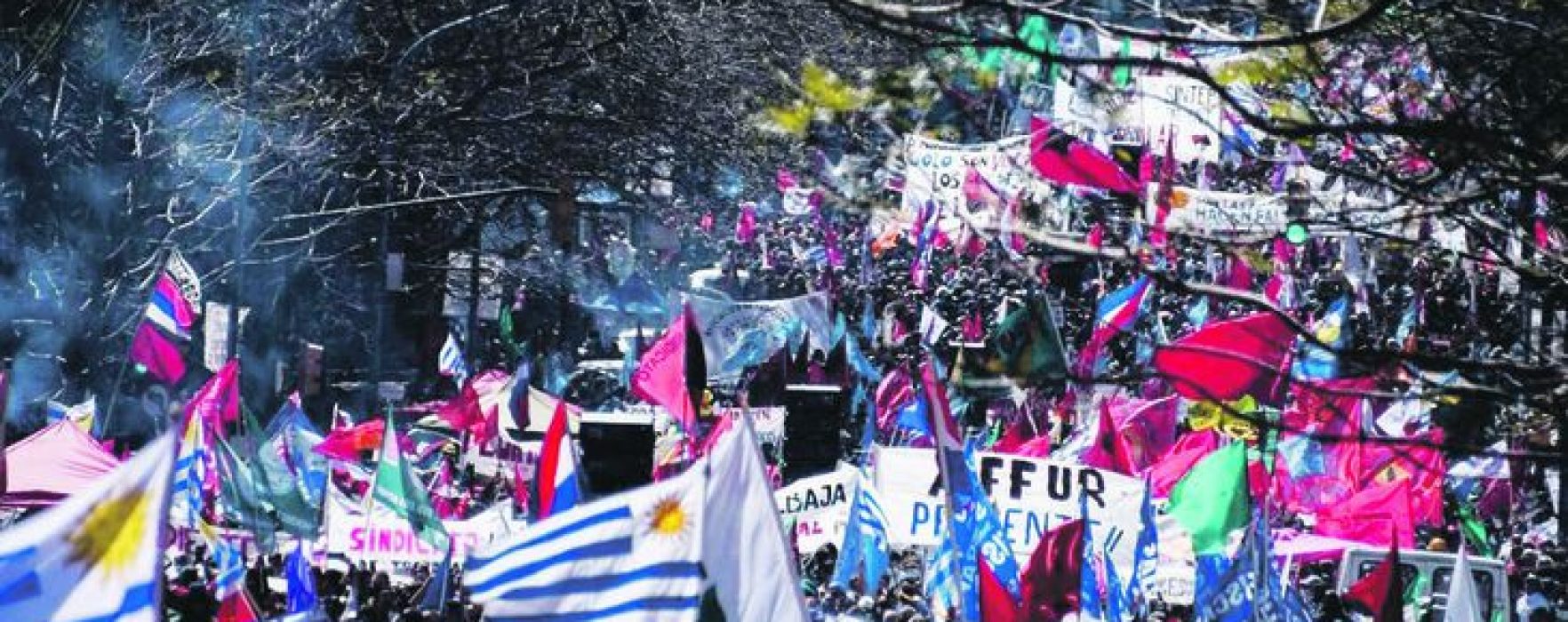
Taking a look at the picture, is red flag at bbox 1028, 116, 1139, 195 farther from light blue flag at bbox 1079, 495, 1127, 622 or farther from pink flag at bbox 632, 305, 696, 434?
pink flag at bbox 632, 305, 696, 434

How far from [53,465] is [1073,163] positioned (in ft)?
20.3

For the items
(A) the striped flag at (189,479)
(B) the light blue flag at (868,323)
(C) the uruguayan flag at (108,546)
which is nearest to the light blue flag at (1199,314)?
(B) the light blue flag at (868,323)

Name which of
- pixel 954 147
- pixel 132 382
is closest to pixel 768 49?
pixel 132 382

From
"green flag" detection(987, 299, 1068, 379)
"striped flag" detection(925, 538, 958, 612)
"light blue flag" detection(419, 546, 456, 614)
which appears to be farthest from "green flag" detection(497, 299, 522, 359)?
"striped flag" detection(925, 538, 958, 612)

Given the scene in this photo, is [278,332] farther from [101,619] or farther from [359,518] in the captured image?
[101,619]

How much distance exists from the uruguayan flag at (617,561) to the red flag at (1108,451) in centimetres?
872

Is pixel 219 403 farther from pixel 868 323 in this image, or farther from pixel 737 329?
pixel 868 323

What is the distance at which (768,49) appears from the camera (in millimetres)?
39469

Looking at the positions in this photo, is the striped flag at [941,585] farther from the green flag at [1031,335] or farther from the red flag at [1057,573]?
the green flag at [1031,335]

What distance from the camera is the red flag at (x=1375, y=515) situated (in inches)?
712

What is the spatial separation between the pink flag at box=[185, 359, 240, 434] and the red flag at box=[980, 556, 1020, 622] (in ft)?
22.6

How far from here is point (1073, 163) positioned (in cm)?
1600

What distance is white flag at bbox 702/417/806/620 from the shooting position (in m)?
9.95

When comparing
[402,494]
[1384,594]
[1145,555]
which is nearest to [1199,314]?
[1145,555]
